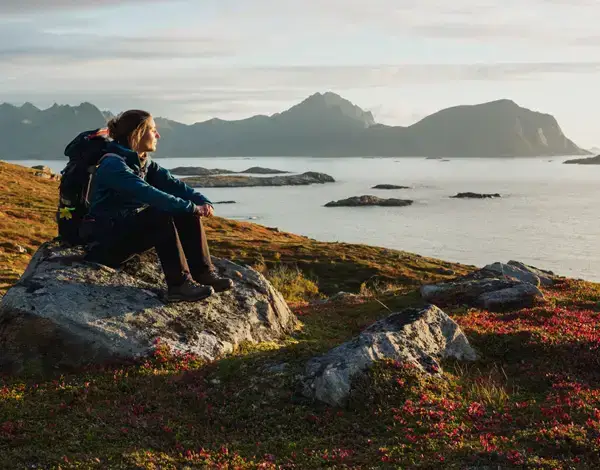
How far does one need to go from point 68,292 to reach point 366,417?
5.90 metres

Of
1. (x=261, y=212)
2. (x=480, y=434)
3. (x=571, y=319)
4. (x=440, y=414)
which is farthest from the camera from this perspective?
(x=261, y=212)

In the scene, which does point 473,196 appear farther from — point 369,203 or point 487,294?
point 487,294

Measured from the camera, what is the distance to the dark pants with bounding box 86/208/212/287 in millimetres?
10188

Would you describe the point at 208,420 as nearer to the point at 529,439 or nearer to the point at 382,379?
the point at 382,379

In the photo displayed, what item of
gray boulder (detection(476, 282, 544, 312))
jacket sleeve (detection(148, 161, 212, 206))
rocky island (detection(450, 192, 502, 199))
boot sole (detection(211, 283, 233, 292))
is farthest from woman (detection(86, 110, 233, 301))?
rocky island (detection(450, 192, 502, 199))

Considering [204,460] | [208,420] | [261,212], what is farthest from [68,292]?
[261,212]

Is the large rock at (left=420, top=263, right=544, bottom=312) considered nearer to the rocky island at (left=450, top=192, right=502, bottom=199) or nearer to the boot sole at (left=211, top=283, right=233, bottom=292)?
A: the boot sole at (left=211, top=283, right=233, bottom=292)

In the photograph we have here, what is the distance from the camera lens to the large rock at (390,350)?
884 centimetres

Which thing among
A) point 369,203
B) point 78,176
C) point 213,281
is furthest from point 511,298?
point 369,203

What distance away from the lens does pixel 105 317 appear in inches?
398

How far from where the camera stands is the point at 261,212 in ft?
434

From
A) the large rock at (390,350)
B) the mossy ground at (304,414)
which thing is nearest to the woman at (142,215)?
the mossy ground at (304,414)

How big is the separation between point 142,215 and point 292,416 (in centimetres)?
454

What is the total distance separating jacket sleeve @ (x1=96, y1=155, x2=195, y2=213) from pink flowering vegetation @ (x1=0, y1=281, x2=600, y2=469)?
264 cm
